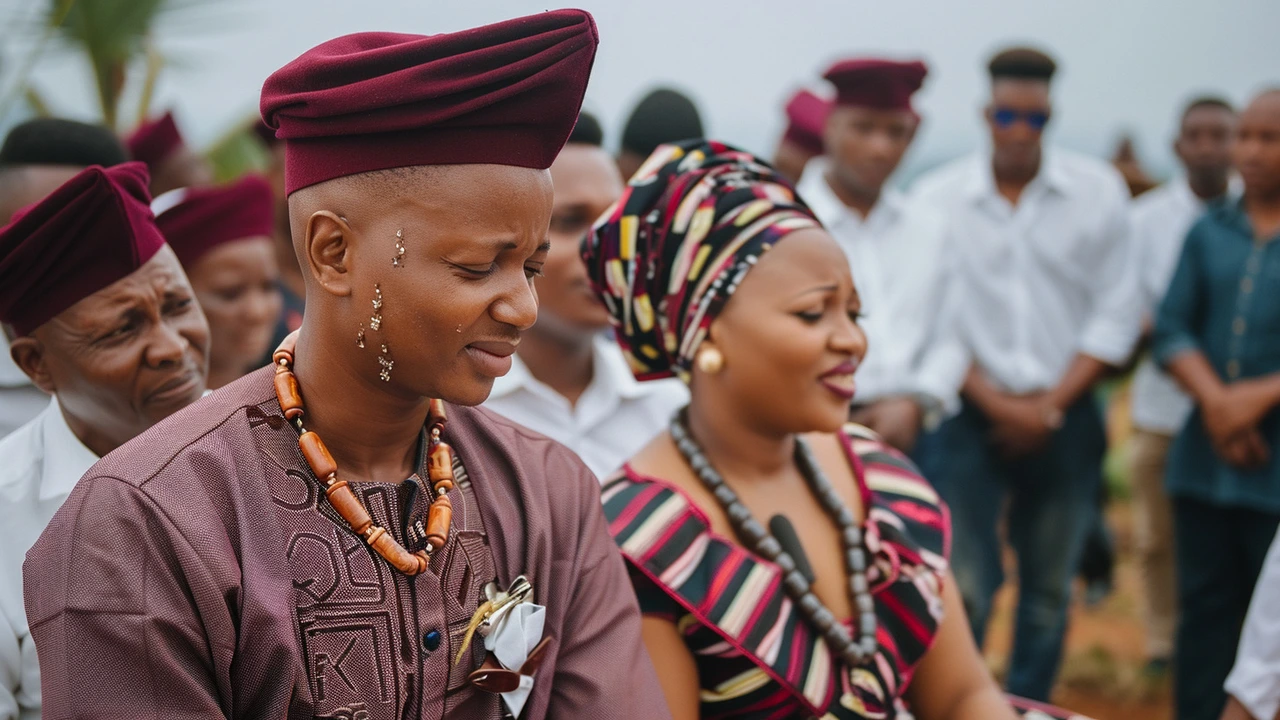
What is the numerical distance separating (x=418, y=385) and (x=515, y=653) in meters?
0.47

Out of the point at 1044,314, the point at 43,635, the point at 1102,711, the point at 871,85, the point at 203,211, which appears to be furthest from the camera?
the point at 1102,711

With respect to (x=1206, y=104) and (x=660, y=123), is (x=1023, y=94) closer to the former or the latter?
(x=660, y=123)

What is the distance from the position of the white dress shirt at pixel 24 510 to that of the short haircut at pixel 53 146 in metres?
1.18

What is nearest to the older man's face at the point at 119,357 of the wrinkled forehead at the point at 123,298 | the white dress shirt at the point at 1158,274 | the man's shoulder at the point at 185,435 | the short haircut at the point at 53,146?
the wrinkled forehead at the point at 123,298

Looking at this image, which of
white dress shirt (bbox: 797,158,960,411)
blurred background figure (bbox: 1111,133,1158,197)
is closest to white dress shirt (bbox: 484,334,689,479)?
white dress shirt (bbox: 797,158,960,411)

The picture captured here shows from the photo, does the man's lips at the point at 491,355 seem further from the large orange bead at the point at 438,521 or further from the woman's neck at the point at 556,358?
the woman's neck at the point at 556,358

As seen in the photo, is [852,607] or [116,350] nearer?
[116,350]

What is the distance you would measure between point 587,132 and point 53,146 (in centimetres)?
163

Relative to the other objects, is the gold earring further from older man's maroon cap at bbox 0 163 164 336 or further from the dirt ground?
the dirt ground

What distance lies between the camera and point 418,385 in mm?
1840

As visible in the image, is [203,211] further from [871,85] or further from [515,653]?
[871,85]

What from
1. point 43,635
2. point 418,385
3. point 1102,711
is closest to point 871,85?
point 1102,711

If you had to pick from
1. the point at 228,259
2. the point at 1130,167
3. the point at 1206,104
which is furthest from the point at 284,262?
the point at 1130,167

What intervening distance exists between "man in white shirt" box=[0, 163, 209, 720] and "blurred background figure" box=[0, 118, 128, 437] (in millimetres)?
855
